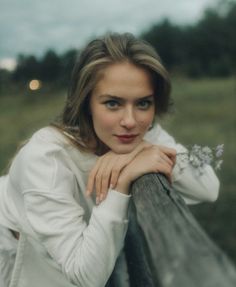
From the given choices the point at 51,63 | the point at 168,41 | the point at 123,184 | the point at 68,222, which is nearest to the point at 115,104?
the point at 123,184

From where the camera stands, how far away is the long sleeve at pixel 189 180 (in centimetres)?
297

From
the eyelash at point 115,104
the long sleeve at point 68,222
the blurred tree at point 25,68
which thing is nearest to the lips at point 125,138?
the eyelash at point 115,104

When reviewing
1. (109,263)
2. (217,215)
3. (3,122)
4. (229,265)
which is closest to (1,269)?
(109,263)

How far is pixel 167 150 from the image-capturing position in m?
2.53

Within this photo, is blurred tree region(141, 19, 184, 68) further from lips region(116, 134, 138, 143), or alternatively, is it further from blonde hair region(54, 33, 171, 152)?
lips region(116, 134, 138, 143)

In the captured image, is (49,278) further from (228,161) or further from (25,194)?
(228,161)

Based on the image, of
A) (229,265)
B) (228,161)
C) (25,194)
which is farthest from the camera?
(228,161)

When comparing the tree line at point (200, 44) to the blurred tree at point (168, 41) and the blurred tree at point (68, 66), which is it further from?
the blurred tree at point (68, 66)

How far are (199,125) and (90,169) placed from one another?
1862 cm

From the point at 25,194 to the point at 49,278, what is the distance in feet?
1.26

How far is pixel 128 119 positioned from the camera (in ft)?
8.30

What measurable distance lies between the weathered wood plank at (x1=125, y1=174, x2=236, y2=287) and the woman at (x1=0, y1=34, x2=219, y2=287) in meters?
0.26

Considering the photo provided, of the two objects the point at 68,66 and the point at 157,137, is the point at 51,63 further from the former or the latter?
the point at 157,137

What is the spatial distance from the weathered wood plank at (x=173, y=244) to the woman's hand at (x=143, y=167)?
10 cm
